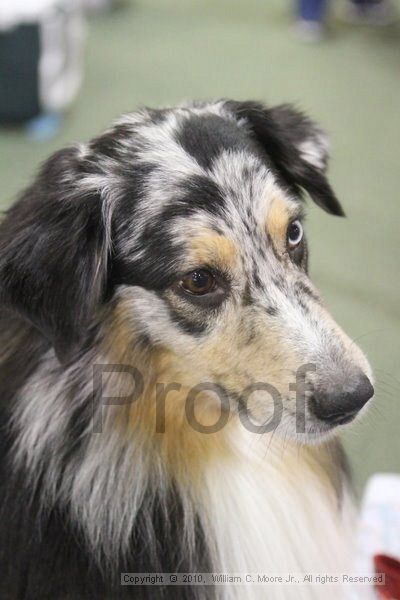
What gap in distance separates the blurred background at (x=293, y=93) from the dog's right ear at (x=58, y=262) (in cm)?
101

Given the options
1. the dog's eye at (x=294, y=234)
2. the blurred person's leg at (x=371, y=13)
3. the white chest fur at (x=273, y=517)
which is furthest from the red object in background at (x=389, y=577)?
the blurred person's leg at (x=371, y=13)

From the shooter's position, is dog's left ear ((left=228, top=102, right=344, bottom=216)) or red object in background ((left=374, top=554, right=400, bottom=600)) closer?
dog's left ear ((left=228, top=102, right=344, bottom=216))

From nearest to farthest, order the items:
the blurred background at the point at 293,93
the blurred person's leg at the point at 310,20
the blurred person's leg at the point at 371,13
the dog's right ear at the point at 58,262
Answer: the dog's right ear at the point at 58,262, the blurred background at the point at 293,93, the blurred person's leg at the point at 310,20, the blurred person's leg at the point at 371,13

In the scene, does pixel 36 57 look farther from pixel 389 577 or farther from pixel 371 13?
pixel 389 577

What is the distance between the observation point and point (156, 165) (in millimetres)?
1270

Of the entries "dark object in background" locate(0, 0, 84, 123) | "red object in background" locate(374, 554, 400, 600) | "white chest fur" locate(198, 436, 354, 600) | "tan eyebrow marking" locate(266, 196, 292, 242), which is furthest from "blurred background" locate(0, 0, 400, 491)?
"tan eyebrow marking" locate(266, 196, 292, 242)

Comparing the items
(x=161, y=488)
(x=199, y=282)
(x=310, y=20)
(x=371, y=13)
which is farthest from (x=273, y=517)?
(x=371, y=13)

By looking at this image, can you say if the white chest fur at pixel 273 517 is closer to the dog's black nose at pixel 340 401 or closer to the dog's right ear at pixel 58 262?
the dog's black nose at pixel 340 401

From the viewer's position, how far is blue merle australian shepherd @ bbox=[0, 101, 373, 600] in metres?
1.21

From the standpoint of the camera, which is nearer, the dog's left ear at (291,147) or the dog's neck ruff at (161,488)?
the dog's neck ruff at (161,488)

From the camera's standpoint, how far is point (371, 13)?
470cm

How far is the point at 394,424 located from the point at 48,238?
1295mm

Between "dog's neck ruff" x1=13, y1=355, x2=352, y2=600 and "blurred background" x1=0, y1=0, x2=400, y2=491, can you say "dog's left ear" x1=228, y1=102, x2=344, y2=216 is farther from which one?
"blurred background" x1=0, y1=0, x2=400, y2=491

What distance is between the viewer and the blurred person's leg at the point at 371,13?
184 inches
